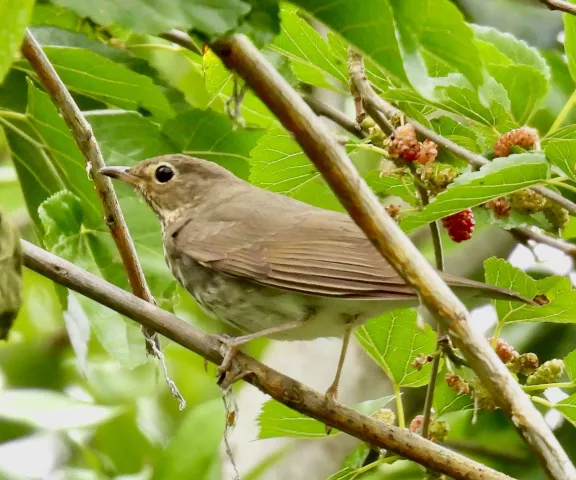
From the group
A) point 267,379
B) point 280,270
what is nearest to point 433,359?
point 267,379

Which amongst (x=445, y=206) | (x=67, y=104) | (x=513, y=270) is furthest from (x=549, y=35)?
(x=67, y=104)

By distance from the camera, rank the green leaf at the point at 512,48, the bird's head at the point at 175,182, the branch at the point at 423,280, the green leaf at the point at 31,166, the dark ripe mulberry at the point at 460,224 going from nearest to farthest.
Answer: the branch at the point at 423,280, the dark ripe mulberry at the point at 460,224, the green leaf at the point at 512,48, the green leaf at the point at 31,166, the bird's head at the point at 175,182

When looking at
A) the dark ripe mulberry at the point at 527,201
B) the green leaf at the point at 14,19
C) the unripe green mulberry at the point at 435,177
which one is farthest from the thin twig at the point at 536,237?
the green leaf at the point at 14,19

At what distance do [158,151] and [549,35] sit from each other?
1.74 m

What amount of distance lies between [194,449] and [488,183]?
1905mm

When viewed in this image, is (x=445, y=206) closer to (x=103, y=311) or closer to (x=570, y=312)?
(x=570, y=312)

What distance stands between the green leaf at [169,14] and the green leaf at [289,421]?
1.49m

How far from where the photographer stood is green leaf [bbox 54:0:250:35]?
1149mm

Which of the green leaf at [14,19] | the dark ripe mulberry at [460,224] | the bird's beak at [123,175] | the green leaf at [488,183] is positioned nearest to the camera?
the green leaf at [14,19]

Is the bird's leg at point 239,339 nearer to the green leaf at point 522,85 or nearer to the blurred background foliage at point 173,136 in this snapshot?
the blurred background foliage at point 173,136

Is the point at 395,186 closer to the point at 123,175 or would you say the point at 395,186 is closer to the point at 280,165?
the point at 280,165

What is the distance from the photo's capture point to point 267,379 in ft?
7.37

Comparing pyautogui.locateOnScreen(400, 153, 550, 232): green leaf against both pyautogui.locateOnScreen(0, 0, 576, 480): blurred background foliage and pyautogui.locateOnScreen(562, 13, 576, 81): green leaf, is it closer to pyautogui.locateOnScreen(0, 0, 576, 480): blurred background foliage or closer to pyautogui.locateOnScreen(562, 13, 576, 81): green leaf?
pyautogui.locateOnScreen(0, 0, 576, 480): blurred background foliage

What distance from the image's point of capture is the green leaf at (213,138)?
9.13ft
